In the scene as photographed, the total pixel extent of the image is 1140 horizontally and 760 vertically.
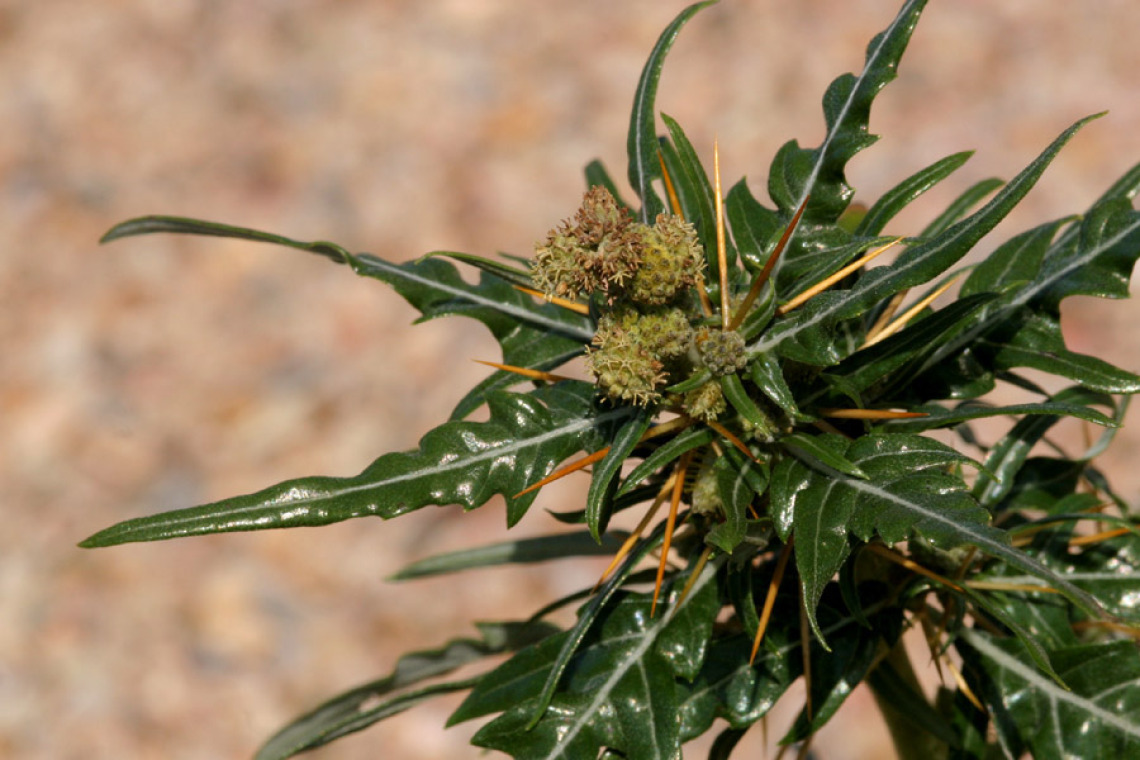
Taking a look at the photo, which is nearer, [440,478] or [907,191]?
[440,478]

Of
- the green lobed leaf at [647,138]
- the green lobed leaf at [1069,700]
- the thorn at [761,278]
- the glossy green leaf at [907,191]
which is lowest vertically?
the green lobed leaf at [1069,700]

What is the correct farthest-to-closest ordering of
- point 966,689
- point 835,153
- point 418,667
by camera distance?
point 418,667
point 966,689
point 835,153

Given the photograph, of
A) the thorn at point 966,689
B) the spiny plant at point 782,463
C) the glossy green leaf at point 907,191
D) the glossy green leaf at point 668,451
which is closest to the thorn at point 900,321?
the spiny plant at point 782,463

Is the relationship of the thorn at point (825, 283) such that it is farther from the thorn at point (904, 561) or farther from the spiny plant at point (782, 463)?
the thorn at point (904, 561)

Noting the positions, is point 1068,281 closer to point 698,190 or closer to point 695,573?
point 698,190

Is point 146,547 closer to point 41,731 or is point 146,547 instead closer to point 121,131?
point 41,731

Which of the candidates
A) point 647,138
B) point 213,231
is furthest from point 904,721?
point 213,231
